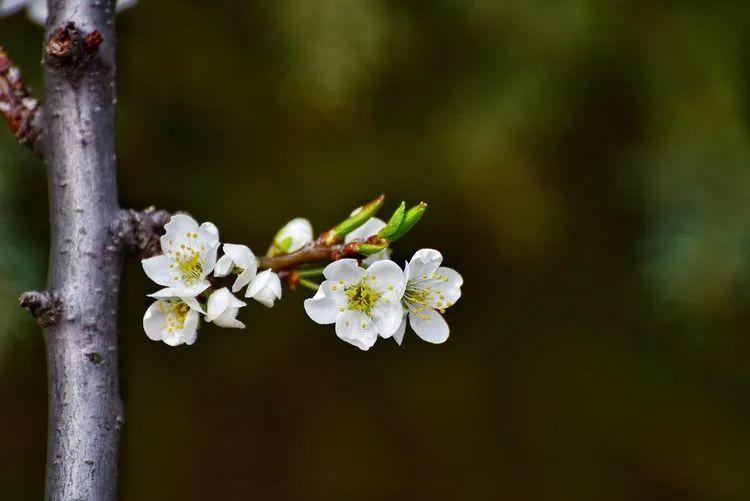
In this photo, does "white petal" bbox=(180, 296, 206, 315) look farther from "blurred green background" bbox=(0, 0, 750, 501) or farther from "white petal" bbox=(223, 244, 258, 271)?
"blurred green background" bbox=(0, 0, 750, 501)

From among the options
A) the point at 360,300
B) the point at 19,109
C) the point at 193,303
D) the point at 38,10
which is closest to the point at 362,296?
the point at 360,300

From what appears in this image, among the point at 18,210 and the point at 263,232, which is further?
the point at 263,232

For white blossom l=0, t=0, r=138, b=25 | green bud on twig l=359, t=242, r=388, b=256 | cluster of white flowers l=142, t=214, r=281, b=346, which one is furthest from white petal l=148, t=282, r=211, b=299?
white blossom l=0, t=0, r=138, b=25

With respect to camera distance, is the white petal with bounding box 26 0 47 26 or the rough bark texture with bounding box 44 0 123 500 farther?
the white petal with bounding box 26 0 47 26

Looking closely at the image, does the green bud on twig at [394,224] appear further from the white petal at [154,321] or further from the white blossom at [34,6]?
the white blossom at [34,6]

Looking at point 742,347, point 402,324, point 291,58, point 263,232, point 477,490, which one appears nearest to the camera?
point 402,324

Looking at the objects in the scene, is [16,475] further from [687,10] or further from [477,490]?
[687,10]

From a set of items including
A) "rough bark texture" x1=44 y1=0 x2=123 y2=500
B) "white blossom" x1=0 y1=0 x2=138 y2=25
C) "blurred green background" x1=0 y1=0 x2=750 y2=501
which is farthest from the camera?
"blurred green background" x1=0 y1=0 x2=750 y2=501

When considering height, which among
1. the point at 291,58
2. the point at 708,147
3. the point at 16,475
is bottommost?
the point at 16,475

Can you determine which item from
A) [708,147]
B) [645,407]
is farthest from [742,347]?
[708,147]
